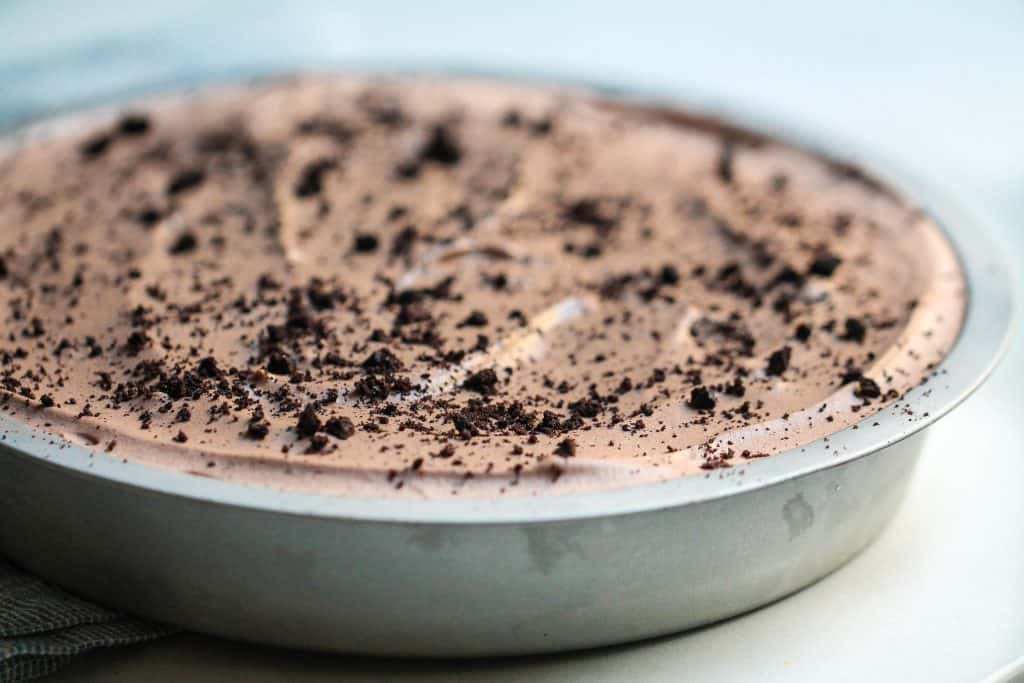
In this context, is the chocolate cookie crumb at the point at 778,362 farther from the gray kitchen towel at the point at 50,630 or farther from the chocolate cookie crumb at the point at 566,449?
the gray kitchen towel at the point at 50,630

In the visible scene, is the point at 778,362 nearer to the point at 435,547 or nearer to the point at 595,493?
the point at 595,493

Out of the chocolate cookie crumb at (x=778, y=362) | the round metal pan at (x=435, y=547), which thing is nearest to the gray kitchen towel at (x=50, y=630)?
the round metal pan at (x=435, y=547)

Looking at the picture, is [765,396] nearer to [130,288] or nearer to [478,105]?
[130,288]

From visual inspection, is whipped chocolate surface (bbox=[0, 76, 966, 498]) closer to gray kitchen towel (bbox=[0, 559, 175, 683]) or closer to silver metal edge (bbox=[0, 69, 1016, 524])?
silver metal edge (bbox=[0, 69, 1016, 524])

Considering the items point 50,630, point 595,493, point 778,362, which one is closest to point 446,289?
point 778,362

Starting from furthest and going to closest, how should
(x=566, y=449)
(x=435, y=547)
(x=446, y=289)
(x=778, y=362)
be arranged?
(x=446, y=289) → (x=778, y=362) → (x=566, y=449) → (x=435, y=547)

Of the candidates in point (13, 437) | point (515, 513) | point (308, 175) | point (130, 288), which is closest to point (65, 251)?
point (130, 288)
